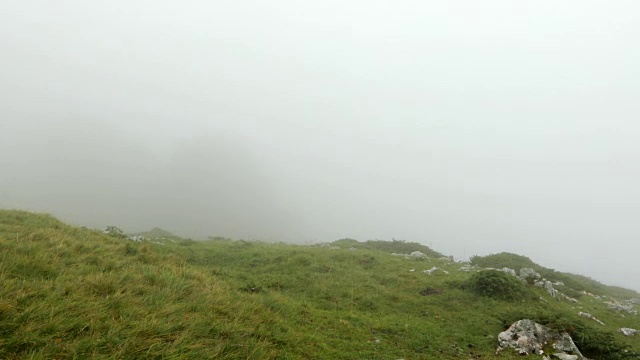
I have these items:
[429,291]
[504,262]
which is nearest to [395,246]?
[504,262]

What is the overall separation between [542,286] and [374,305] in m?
11.5

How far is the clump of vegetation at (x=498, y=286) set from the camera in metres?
17.4

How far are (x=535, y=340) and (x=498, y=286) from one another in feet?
18.3

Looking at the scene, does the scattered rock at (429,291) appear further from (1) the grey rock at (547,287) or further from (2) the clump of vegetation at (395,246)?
(2) the clump of vegetation at (395,246)

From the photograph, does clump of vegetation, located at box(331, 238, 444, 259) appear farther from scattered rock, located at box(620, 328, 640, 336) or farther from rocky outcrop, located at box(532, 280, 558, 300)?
scattered rock, located at box(620, 328, 640, 336)

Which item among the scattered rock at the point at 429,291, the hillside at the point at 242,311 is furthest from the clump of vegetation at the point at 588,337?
the scattered rock at the point at 429,291

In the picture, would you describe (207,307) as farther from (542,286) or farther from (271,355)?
(542,286)

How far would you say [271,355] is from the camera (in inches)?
350

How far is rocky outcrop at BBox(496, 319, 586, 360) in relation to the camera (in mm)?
11633

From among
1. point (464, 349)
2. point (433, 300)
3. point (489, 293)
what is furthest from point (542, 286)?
point (464, 349)

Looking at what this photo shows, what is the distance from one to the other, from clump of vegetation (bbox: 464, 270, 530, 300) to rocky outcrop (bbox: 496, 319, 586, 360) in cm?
433

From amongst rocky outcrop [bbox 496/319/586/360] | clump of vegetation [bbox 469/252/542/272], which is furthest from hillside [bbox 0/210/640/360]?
clump of vegetation [bbox 469/252/542/272]

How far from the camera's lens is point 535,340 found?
484 inches

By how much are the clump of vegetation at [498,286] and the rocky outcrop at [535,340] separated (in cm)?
433
